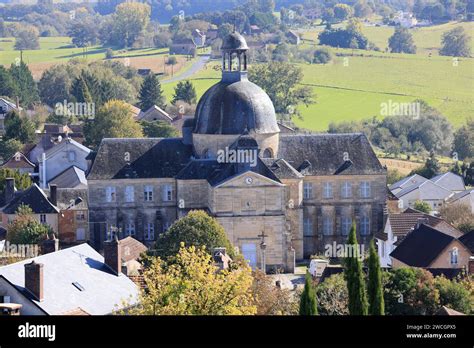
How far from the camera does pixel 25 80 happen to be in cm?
15612

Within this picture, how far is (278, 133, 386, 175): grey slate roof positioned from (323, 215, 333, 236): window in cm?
256

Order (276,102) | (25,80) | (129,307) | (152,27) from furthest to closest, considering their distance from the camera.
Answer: (152,27), (25,80), (276,102), (129,307)

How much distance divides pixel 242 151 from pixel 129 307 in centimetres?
3105

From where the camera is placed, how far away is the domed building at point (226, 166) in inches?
2744

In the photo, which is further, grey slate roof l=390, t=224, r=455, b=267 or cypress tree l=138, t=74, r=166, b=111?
cypress tree l=138, t=74, r=166, b=111

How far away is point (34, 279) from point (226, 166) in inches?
1291

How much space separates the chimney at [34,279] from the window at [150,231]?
35.0 metres

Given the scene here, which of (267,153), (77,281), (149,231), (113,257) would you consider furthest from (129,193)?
(77,281)

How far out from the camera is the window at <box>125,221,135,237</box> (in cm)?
7031

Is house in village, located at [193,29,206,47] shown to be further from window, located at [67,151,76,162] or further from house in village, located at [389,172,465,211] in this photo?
house in village, located at [389,172,465,211]

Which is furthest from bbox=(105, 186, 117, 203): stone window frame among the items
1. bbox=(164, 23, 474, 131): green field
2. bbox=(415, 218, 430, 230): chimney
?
bbox=(164, 23, 474, 131): green field

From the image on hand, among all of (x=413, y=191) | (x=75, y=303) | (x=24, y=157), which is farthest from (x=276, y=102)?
(x=75, y=303)

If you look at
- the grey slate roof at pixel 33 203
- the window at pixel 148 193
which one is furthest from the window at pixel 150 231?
the grey slate roof at pixel 33 203

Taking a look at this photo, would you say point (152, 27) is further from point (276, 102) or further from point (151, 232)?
point (151, 232)
